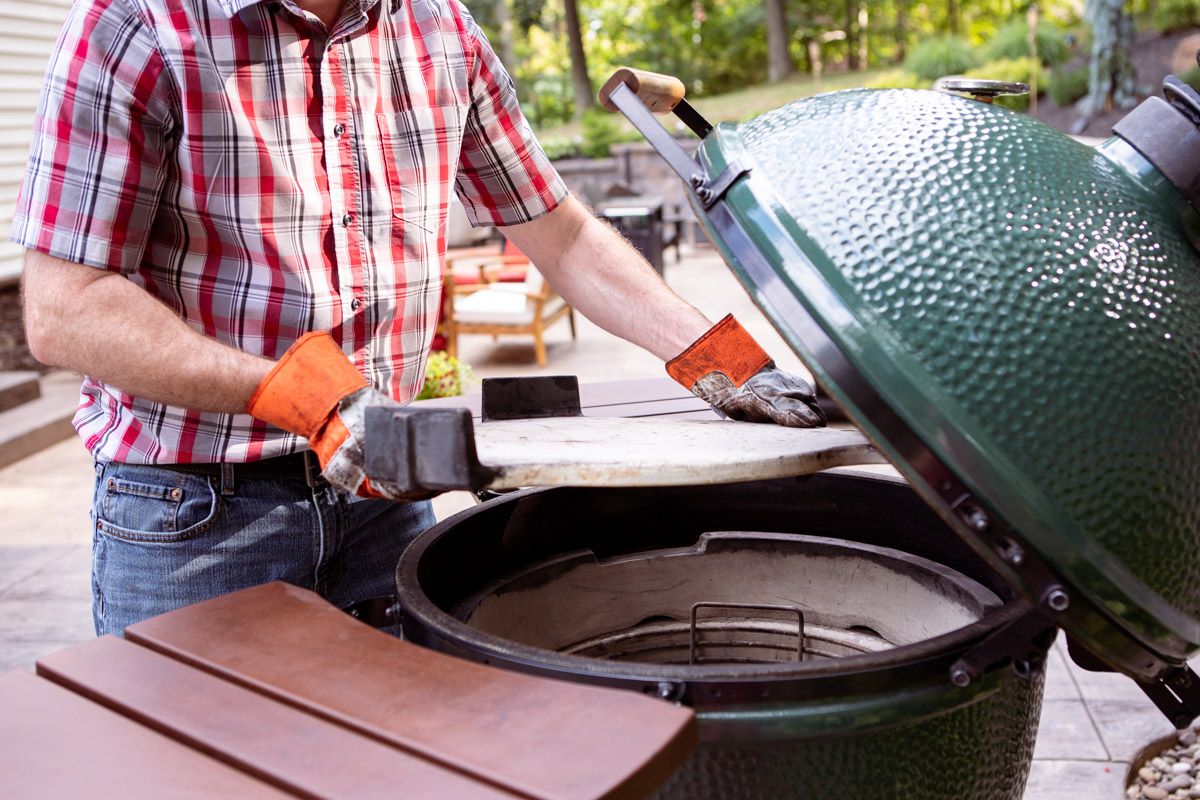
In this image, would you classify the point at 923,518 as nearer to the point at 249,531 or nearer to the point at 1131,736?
the point at 249,531

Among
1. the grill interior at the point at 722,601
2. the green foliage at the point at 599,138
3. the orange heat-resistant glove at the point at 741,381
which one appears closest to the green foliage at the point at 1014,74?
the green foliage at the point at 599,138

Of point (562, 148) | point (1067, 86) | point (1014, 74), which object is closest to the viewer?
point (1067, 86)

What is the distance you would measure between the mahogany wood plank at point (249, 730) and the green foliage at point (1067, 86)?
51.5ft

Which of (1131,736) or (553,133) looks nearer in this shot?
(1131,736)

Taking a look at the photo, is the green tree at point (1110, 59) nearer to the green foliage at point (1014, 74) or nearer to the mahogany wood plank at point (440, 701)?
the green foliage at point (1014, 74)

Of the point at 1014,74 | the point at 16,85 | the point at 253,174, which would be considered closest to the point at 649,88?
the point at 253,174

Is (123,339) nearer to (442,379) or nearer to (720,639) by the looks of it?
(720,639)

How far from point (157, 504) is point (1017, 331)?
1222 millimetres

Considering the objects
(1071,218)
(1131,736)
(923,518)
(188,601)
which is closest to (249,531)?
(188,601)

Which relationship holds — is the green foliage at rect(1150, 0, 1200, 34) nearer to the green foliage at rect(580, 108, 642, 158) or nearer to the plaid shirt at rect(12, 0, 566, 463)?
the green foliage at rect(580, 108, 642, 158)

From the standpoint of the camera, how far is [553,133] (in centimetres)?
1895

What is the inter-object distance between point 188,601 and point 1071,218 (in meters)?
1.34

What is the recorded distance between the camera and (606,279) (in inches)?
69.2

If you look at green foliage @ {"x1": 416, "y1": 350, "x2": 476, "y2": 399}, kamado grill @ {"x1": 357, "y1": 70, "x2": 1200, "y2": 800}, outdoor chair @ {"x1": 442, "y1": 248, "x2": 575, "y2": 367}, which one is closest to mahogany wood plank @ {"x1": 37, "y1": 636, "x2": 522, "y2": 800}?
kamado grill @ {"x1": 357, "y1": 70, "x2": 1200, "y2": 800}
